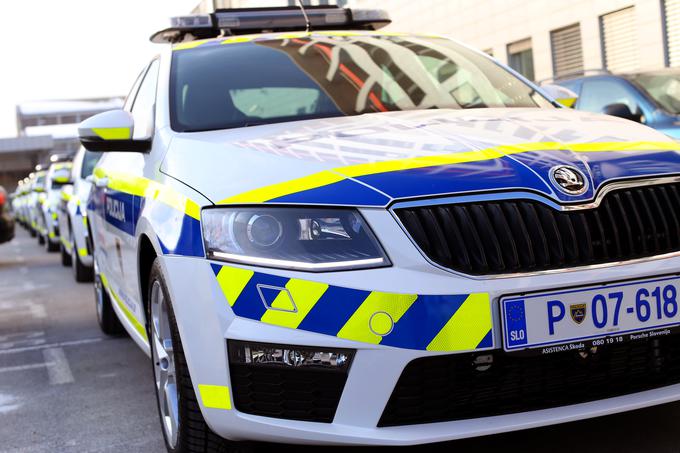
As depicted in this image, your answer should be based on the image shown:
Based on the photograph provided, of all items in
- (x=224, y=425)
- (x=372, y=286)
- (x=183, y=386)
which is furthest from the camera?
(x=183, y=386)

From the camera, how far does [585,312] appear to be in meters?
2.74

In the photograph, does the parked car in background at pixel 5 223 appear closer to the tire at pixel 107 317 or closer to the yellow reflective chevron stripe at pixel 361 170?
the tire at pixel 107 317

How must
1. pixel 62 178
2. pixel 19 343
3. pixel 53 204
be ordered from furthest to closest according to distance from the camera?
pixel 53 204 → pixel 62 178 → pixel 19 343

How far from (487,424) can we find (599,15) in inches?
728

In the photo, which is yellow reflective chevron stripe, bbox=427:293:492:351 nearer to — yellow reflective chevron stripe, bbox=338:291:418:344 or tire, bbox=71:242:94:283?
yellow reflective chevron stripe, bbox=338:291:418:344

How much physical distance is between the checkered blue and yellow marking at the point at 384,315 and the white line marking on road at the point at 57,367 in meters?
2.80

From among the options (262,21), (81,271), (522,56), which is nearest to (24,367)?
(262,21)

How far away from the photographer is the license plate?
2693 mm

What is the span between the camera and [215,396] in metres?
2.83

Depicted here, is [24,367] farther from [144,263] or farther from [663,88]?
[663,88]

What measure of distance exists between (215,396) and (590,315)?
1.05 metres

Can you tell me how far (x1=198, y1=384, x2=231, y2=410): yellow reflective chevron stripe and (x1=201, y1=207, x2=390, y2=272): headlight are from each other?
361mm

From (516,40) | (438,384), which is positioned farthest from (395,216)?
(516,40)

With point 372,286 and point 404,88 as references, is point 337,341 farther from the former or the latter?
point 404,88
